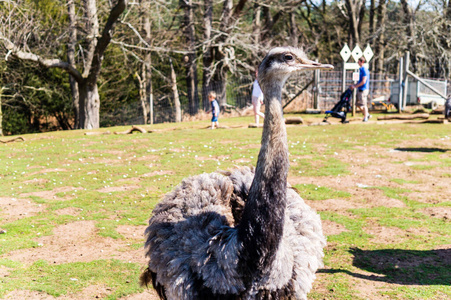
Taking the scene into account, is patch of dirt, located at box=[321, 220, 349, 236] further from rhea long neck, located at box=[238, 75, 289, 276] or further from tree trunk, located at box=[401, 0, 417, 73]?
tree trunk, located at box=[401, 0, 417, 73]

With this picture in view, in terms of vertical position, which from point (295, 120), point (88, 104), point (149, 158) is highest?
point (88, 104)

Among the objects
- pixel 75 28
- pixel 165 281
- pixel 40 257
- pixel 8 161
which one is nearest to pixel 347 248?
pixel 165 281

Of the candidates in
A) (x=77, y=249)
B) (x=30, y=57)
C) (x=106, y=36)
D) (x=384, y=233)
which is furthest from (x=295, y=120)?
(x=77, y=249)

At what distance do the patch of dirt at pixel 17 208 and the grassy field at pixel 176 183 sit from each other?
3 cm

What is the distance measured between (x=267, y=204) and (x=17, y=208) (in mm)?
5979

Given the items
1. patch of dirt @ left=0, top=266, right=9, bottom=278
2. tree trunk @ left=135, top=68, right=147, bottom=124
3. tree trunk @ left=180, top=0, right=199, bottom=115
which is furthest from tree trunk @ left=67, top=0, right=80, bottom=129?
patch of dirt @ left=0, top=266, right=9, bottom=278

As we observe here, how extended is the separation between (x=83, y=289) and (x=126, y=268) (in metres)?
0.64

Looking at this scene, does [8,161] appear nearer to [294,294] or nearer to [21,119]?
[294,294]

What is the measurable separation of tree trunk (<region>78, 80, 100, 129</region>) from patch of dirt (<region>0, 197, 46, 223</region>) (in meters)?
13.7

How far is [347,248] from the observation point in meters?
Answer: 6.20

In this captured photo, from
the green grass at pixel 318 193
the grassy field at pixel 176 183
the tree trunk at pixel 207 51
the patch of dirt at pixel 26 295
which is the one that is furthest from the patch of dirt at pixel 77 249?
the tree trunk at pixel 207 51

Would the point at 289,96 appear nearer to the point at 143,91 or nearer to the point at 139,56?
the point at 139,56

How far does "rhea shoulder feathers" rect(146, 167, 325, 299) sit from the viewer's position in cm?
363

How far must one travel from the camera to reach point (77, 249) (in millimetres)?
6363
